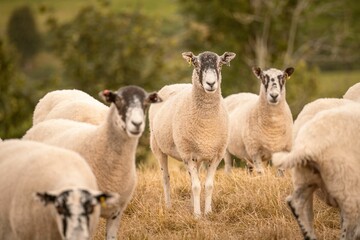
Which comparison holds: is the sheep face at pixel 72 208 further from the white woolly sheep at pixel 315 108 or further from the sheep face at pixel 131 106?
the white woolly sheep at pixel 315 108

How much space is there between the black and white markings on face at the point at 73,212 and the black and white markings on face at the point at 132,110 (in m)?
1.03

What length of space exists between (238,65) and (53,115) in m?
27.5

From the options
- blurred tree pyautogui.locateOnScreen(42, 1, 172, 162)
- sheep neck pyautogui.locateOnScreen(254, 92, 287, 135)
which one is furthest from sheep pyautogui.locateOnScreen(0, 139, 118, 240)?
blurred tree pyautogui.locateOnScreen(42, 1, 172, 162)

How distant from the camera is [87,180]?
6.13m

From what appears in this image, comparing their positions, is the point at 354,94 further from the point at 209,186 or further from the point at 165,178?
the point at 165,178

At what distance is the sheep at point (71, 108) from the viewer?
8.65 metres

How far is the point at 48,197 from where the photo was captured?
219 inches

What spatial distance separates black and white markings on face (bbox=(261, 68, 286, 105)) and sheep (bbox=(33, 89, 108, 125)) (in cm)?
267

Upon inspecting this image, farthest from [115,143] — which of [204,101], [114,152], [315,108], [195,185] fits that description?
[315,108]

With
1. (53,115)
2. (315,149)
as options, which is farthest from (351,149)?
(53,115)

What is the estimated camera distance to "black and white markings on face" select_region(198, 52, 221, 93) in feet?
29.0

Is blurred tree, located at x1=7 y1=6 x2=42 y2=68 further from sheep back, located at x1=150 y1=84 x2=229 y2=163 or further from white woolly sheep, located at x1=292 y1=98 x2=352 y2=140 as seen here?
white woolly sheep, located at x1=292 y1=98 x2=352 y2=140

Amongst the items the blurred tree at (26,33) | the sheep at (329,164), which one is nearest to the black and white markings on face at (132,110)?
the sheep at (329,164)

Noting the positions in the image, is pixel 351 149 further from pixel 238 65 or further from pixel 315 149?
pixel 238 65
